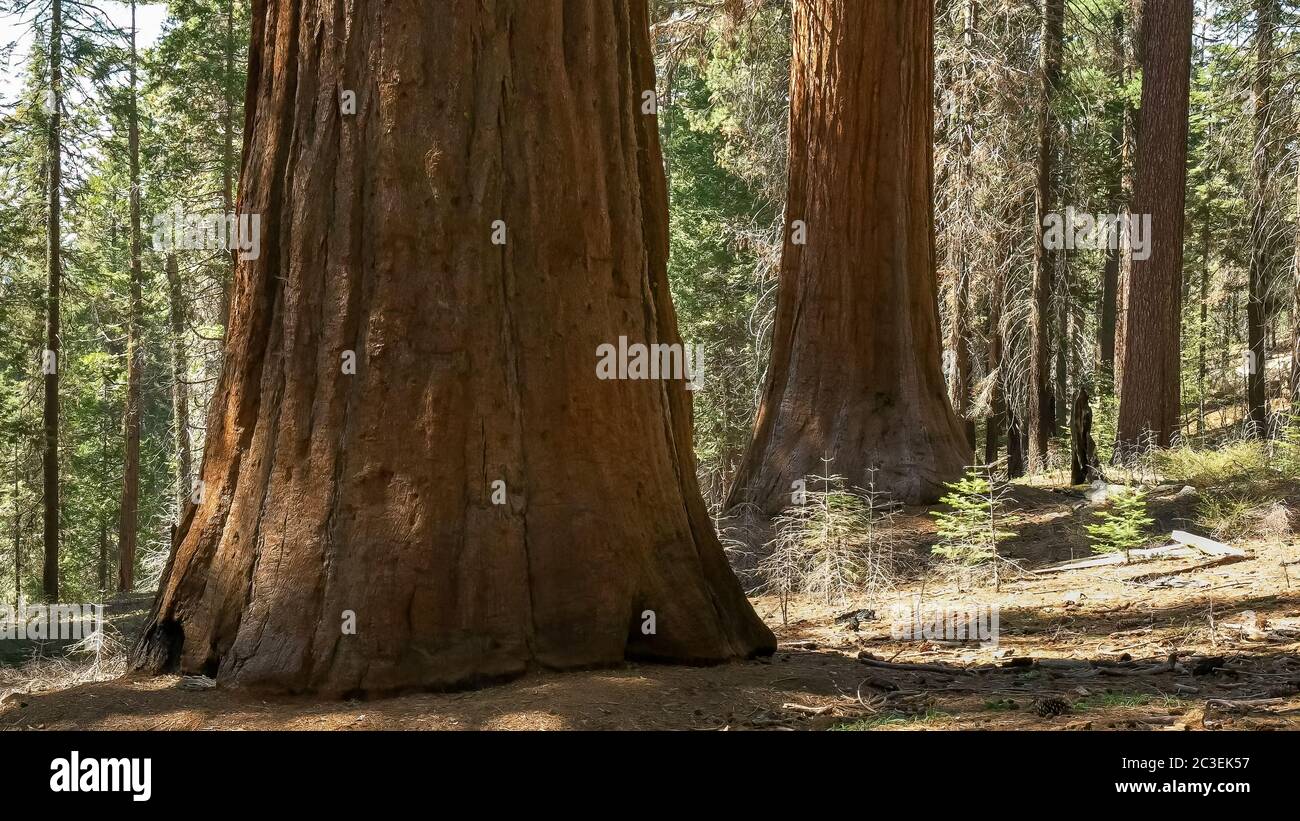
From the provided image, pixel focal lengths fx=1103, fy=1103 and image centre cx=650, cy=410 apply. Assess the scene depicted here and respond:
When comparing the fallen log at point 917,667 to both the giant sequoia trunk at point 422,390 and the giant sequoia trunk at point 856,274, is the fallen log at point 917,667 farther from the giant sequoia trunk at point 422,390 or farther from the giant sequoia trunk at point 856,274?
the giant sequoia trunk at point 856,274

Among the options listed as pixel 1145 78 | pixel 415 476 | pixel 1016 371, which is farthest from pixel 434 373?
pixel 1016 371

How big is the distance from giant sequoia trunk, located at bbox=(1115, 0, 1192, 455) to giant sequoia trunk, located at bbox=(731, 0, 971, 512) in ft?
14.2

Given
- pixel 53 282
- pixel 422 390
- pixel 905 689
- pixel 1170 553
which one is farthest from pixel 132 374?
pixel 905 689

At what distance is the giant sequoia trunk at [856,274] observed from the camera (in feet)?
35.6

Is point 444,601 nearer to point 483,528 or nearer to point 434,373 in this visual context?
point 483,528

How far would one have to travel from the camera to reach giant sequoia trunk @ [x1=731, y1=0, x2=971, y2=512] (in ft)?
35.6

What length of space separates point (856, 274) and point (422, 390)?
23.7ft

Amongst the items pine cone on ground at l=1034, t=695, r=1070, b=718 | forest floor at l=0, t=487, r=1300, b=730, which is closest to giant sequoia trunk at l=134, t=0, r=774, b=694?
forest floor at l=0, t=487, r=1300, b=730

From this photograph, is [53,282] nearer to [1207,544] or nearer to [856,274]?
[856,274]

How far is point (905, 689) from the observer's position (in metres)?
4.80


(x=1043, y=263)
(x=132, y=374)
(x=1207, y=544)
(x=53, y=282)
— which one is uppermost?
(x=1043, y=263)

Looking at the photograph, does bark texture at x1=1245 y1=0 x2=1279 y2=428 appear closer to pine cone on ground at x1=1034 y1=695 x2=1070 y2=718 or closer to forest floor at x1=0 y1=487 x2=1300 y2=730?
forest floor at x1=0 y1=487 x2=1300 y2=730

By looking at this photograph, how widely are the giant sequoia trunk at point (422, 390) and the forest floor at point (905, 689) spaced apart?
24cm

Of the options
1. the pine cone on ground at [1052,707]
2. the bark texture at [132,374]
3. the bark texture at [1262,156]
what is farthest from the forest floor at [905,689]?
the bark texture at [132,374]
